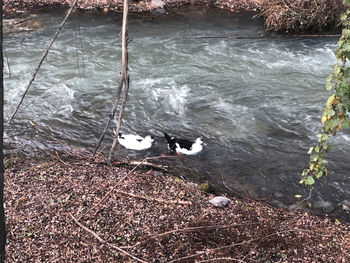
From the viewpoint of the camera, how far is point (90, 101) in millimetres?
7219

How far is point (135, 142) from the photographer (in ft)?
18.9

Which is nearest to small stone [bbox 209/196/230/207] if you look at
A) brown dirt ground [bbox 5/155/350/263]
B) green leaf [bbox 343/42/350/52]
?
brown dirt ground [bbox 5/155/350/263]

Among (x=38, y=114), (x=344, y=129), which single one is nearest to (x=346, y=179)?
(x=344, y=129)

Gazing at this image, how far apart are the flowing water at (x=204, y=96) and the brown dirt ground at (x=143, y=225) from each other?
822 millimetres

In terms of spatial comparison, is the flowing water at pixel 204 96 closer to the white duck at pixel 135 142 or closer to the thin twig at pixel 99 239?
the white duck at pixel 135 142

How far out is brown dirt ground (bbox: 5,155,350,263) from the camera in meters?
3.34

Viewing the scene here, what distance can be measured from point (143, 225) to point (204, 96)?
4177mm

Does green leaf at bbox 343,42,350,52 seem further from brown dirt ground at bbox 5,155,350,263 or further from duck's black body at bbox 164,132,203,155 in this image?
duck's black body at bbox 164,132,203,155

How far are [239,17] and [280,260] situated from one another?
9607 millimetres

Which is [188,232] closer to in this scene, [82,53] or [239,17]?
[82,53]

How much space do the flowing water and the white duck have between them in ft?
0.47

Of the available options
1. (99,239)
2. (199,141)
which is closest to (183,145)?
(199,141)

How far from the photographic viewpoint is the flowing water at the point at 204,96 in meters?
5.36

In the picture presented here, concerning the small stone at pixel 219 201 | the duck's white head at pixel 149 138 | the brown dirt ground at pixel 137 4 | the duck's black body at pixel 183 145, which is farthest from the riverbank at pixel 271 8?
the small stone at pixel 219 201
